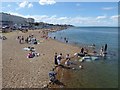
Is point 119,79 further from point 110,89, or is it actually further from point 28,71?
point 28,71

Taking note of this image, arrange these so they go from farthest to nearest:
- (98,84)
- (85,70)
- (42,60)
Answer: (42,60) → (85,70) → (98,84)

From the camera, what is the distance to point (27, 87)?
1530 cm

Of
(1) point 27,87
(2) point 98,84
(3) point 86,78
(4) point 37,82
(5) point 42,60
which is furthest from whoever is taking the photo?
(5) point 42,60

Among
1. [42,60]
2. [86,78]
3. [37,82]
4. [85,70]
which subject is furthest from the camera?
[42,60]

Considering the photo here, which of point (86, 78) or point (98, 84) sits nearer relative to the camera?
point (98, 84)

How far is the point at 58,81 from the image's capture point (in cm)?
1755

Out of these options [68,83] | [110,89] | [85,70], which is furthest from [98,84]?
[85,70]

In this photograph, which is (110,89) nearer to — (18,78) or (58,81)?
(58,81)

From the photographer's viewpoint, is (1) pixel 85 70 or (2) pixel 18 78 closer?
(2) pixel 18 78

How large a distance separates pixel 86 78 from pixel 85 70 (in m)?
3.06

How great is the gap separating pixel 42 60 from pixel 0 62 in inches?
182

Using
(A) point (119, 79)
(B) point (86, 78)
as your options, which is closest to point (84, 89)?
(B) point (86, 78)

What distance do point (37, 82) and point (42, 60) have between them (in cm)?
822

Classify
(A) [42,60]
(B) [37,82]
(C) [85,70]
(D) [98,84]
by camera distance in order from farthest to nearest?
(A) [42,60] → (C) [85,70] → (D) [98,84] → (B) [37,82]
